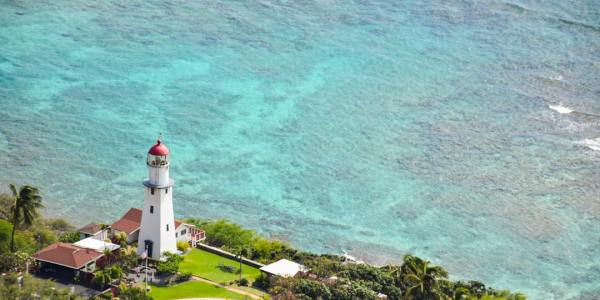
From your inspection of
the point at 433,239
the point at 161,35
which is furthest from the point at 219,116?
the point at 433,239

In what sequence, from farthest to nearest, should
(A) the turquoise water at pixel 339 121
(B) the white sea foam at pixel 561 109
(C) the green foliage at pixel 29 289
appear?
(B) the white sea foam at pixel 561 109 < (A) the turquoise water at pixel 339 121 < (C) the green foliage at pixel 29 289

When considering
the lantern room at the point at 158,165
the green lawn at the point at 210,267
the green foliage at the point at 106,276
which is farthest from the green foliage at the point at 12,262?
the green lawn at the point at 210,267

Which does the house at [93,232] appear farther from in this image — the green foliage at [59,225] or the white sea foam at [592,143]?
the white sea foam at [592,143]

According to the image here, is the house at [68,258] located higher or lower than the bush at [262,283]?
higher

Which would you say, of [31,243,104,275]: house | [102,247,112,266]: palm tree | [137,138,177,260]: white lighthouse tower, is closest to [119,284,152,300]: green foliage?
[31,243,104,275]: house

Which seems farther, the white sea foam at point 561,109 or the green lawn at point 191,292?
the white sea foam at point 561,109

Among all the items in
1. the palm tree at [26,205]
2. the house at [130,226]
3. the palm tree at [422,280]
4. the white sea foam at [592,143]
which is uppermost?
the white sea foam at [592,143]

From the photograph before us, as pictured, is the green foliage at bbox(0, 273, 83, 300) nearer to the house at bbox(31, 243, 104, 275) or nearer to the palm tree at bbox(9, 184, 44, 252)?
the house at bbox(31, 243, 104, 275)

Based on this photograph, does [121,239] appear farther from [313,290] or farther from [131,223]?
[313,290]
